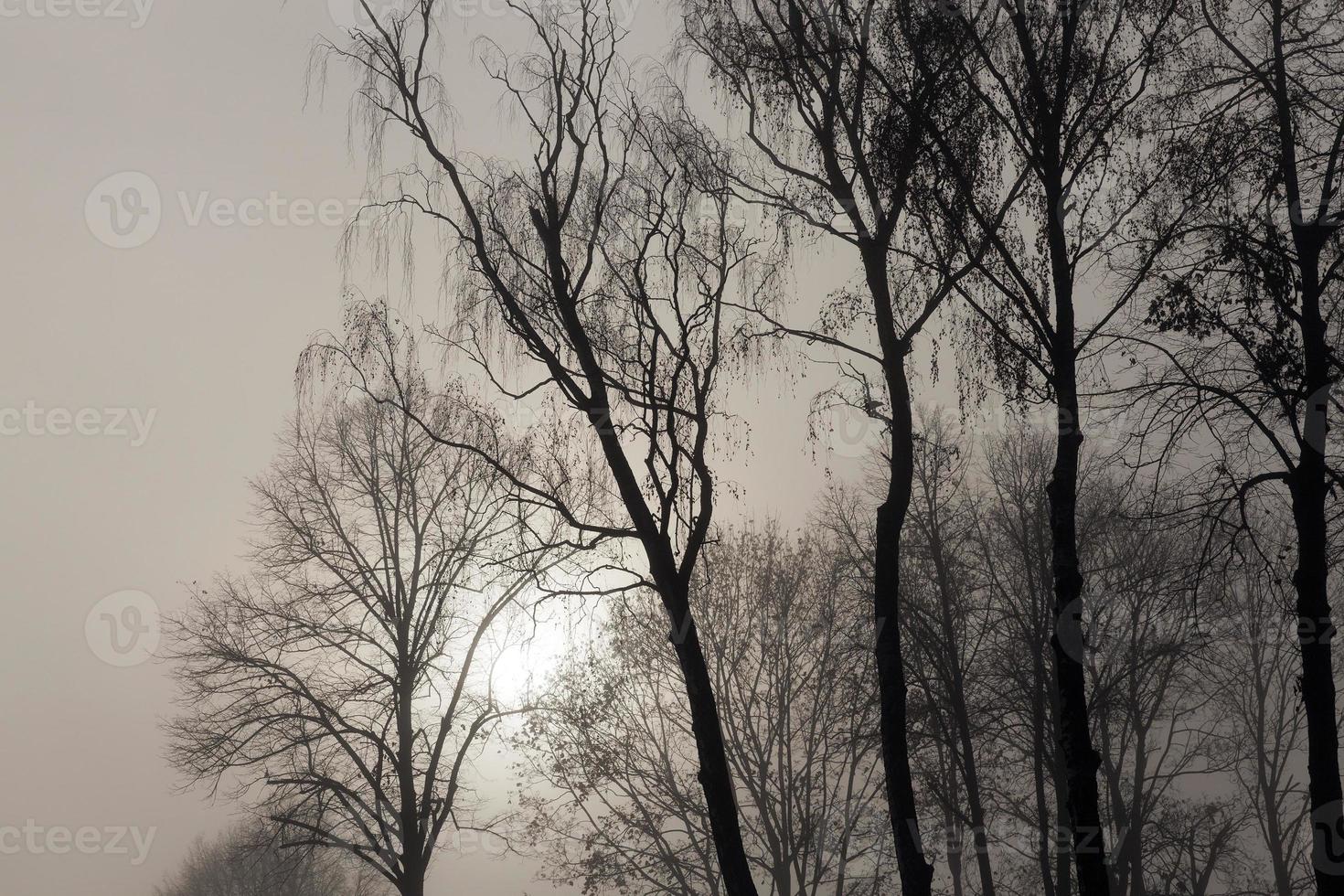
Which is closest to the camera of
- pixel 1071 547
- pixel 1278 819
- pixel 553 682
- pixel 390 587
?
pixel 1071 547

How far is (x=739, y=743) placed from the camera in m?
19.5

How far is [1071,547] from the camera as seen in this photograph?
307 inches

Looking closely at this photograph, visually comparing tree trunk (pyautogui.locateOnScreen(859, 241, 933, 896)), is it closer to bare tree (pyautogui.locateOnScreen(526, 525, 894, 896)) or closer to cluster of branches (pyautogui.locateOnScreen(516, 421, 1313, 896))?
cluster of branches (pyautogui.locateOnScreen(516, 421, 1313, 896))

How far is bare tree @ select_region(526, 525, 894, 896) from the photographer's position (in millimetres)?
18812

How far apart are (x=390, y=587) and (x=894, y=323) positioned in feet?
34.1

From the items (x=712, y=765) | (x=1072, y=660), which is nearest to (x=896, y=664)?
(x=1072, y=660)

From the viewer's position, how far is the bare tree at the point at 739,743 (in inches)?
741

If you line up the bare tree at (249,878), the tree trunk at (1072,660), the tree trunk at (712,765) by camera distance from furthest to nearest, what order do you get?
the bare tree at (249,878) → the tree trunk at (712,765) → the tree trunk at (1072,660)

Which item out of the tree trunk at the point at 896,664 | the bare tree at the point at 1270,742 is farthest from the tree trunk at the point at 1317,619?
the bare tree at the point at 1270,742

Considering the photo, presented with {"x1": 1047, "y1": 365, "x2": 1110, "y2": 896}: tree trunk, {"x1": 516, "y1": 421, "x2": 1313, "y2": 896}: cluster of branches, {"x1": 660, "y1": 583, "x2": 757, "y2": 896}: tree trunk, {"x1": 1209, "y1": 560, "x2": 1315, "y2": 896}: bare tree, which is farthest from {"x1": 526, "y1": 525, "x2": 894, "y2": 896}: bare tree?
{"x1": 1209, "y1": 560, "x2": 1315, "y2": 896}: bare tree

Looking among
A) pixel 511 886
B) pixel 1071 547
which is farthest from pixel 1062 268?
pixel 511 886

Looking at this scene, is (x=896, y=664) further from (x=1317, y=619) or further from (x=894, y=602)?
(x=1317, y=619)

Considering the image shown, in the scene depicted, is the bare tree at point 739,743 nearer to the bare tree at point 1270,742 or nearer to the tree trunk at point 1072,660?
the tree trunk at point 1072,660

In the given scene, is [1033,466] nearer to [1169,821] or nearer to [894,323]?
[1169,821]
